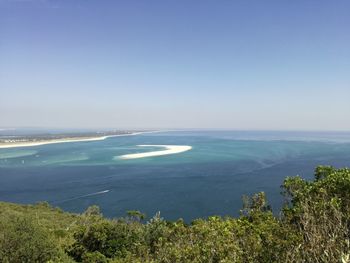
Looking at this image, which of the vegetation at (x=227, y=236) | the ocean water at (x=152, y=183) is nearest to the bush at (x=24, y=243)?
the vegetation at (x=227, y=236)

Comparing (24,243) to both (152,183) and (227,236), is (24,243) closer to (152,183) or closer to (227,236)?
(227,236)

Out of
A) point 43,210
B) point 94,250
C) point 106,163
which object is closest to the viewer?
point 94,250

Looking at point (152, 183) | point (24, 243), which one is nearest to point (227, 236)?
point (24, 243)

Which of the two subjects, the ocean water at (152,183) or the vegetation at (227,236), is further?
the ocean water at (152,183)

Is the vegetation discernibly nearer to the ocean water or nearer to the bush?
the bush

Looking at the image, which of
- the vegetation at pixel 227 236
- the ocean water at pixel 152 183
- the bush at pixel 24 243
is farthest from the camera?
the ocean water at pixel 152 183

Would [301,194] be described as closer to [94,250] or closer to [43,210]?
[94,250]

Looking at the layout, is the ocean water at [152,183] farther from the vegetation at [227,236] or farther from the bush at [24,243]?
the bush at [24,243]

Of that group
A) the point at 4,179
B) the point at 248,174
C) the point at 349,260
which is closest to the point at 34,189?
the point at 4,179

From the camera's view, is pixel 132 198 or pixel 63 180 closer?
pixel 132 198
